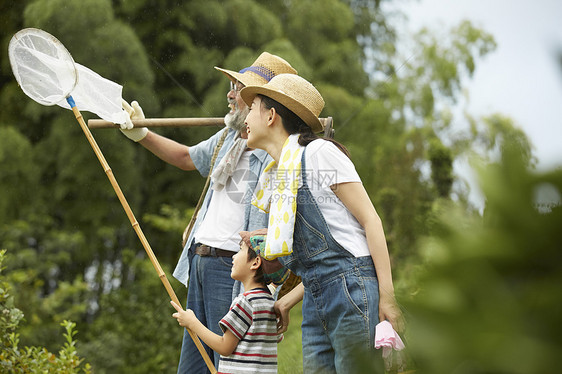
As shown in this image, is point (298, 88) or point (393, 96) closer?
point (298, 88)

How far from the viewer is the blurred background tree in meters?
5.96

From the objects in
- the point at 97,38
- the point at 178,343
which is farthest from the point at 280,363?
the point at 97,38

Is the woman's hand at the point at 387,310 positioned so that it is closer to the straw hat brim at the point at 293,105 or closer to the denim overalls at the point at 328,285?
the denim overalls at the point at 328,285

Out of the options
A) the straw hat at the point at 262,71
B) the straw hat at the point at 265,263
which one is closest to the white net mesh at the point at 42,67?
the straw hat at the point at 262,71

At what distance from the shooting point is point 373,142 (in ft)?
29.2

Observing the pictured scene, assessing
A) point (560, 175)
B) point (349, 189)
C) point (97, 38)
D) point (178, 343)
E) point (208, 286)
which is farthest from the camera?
point (97, 38)

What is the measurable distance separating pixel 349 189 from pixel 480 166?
142 cm

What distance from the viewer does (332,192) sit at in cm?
173

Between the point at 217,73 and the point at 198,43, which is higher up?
the point at 198,43

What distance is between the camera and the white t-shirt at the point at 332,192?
1.71 meters

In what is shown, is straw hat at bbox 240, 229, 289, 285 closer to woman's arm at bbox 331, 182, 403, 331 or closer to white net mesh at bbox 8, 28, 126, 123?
woman's arm at bbox 331, 182, 403, 331

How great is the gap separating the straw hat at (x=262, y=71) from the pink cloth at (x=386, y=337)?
0.96m

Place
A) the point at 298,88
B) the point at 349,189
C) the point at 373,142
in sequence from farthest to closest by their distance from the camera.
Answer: the point at 373,142
the point at 298,88
the point at 349,189

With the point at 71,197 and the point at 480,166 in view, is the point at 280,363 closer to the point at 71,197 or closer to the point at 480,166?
the point at 71,197
